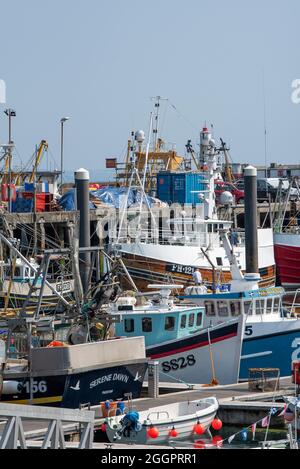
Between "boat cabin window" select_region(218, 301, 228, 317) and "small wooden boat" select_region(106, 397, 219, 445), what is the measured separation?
6.57 m

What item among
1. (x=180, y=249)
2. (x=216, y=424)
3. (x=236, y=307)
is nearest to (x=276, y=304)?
(x=236, y=307)

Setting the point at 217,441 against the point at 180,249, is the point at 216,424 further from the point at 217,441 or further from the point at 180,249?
the point at 180,249

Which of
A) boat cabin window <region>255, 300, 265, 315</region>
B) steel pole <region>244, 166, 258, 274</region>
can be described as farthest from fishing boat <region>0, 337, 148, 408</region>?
steel pole <region>244, 166, 258, 274</region>

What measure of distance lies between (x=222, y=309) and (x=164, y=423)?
27.6 ft

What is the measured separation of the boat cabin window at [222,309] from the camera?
105 feet

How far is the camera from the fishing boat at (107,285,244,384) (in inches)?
1201

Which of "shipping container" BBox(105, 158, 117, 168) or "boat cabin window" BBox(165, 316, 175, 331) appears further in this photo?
"shipping container" BBox(105, 158, 117, 168)

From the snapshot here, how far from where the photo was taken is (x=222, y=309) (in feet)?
105

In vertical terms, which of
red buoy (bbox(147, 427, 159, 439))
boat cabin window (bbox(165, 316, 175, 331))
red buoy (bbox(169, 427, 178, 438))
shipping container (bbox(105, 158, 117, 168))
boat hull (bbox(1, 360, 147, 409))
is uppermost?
shipping container (bbox(105, 158, 117, 168))

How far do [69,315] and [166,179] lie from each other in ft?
112

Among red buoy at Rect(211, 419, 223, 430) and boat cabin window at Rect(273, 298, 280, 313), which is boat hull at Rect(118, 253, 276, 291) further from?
red buoy at Rect(211, 419, 223, 430)

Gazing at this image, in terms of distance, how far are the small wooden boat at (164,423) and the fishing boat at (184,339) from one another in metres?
4.59
